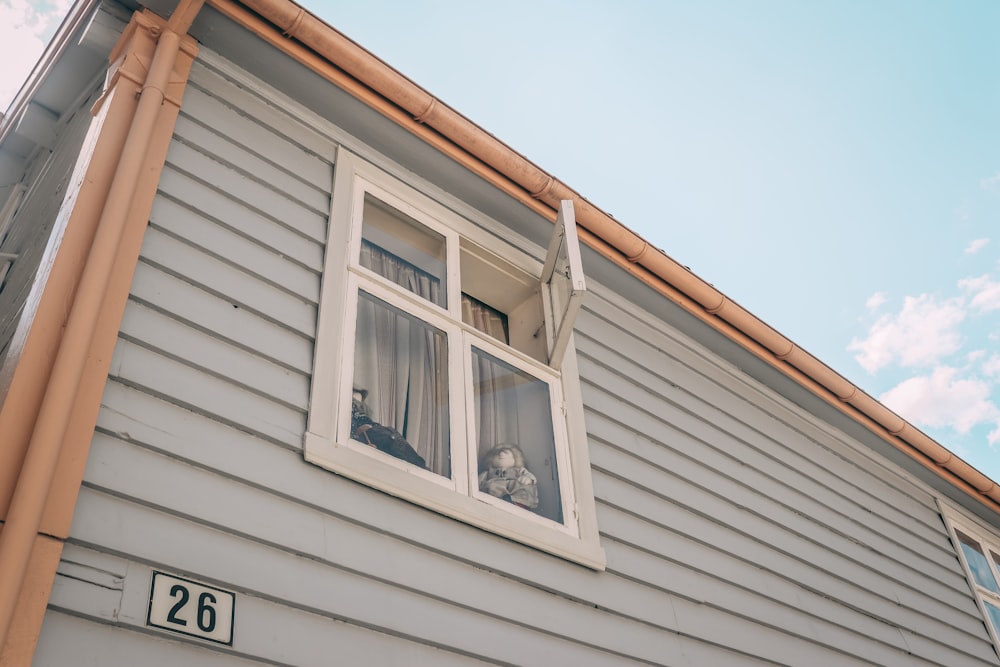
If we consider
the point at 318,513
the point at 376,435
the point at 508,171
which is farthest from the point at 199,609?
the point at 508,171

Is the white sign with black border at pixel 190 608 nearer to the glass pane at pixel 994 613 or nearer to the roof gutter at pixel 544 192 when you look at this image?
the roof gutter at pixel 544 192

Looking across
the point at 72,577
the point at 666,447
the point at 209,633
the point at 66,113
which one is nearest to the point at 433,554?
the point at 209,633

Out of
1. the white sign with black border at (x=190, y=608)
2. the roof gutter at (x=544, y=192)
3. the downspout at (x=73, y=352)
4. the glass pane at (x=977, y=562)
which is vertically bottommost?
the white sign with black border at (x=190, y=608)

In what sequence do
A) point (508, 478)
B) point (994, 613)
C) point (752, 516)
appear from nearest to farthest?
point (508, 478)
point (752, 516)
point (994, 613)

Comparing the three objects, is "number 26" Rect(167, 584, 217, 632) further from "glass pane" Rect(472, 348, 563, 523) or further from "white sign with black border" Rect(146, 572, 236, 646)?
"glass pane" Rect(472, 348, 563, 523)

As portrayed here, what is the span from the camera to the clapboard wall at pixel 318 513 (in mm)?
2527

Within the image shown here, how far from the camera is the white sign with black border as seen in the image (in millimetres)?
2367

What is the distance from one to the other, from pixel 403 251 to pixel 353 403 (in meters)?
1.05

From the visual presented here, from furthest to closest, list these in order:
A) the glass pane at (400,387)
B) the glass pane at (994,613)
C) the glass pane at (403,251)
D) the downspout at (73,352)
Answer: the glass pane at (994,613) < the glass pane at (403,251) < the glass pane at (400,387) < the downspout at (73,352)

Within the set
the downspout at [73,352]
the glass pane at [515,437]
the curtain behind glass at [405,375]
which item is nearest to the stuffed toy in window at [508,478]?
the glass pane at [515,437]

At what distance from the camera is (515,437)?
13.1 ft

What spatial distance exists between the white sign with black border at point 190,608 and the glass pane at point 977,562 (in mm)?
6313

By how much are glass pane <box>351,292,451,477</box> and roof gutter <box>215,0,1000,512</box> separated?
40.5 inches

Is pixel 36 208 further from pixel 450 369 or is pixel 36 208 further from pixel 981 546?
pixel 981 546
